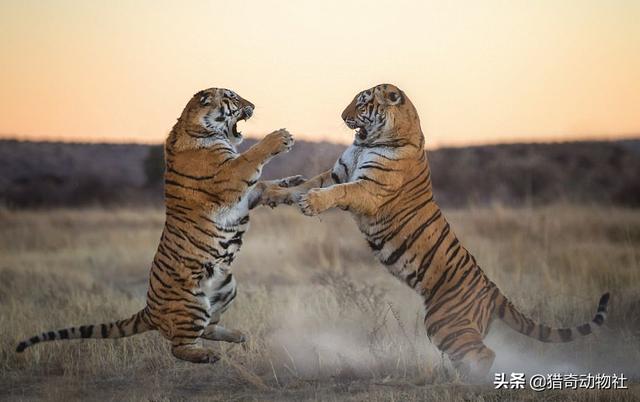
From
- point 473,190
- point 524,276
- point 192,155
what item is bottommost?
point 473,190

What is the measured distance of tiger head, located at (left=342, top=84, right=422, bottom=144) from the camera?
323 inches

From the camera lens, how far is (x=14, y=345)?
10.0 meters

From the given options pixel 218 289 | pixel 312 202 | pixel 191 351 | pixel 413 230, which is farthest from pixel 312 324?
pixel 312 202

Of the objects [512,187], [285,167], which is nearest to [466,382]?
[285,167]

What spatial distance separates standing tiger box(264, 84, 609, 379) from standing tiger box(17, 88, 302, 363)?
39cm

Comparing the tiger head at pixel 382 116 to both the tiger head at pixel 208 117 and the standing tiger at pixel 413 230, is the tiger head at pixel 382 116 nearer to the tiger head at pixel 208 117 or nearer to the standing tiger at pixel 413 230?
the standing tiger at pixel 413 230

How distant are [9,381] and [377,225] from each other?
146 inches

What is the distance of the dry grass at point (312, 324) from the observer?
8.66 m

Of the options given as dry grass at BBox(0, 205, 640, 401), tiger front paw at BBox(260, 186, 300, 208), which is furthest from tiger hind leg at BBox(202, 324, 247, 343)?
tiger front paw at BBox(260, 186, 300, 208)

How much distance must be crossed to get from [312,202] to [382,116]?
1165mm

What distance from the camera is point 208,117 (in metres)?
8.30

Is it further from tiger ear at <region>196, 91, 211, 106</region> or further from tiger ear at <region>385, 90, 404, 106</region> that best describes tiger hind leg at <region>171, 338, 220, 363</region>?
tiger ear at <region>385, 90, 404, 106</region>

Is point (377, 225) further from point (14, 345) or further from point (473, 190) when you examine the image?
point (473, 190)

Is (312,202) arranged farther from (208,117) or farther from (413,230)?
(208,117)
